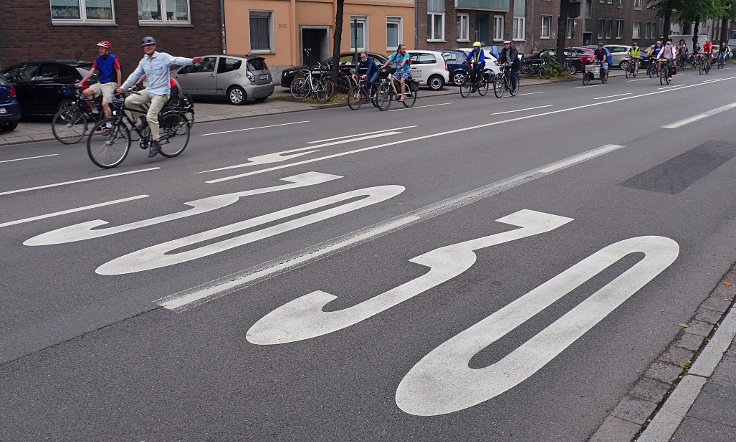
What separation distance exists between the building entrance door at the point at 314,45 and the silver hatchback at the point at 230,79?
10359 mm

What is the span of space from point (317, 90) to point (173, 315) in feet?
62.3

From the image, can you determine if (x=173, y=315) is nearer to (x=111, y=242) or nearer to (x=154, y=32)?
(x=111, y=242)

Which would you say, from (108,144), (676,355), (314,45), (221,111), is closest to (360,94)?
(221,111)

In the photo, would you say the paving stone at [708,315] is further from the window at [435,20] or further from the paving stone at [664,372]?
the window at [435,20]

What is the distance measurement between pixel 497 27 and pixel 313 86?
95.4 ft

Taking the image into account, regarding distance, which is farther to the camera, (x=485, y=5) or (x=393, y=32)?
(x=485, y=5)

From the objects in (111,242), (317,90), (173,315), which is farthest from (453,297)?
(317,90)

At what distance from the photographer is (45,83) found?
58.6 feet

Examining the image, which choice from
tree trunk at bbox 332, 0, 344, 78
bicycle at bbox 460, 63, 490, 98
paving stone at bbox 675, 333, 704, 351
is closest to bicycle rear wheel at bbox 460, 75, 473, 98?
bicycle at bbox 460, 63, 490, 98

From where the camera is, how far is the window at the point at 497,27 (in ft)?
161

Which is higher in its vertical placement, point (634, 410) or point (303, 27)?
point (303, 27)

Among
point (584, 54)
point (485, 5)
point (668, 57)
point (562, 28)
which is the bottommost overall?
point (668, 57)

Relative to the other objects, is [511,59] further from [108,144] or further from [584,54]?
[584,54]

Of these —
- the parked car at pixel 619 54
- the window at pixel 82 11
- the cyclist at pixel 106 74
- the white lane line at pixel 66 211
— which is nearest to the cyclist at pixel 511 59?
the window at pixel 82 11
